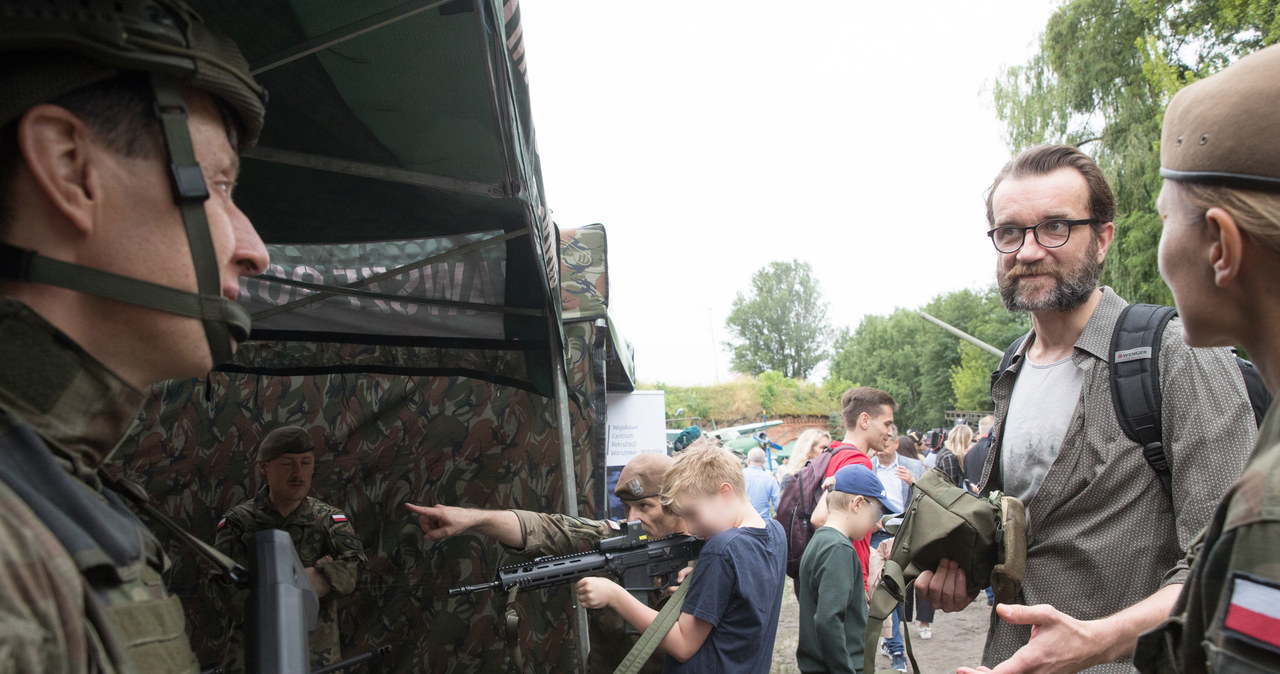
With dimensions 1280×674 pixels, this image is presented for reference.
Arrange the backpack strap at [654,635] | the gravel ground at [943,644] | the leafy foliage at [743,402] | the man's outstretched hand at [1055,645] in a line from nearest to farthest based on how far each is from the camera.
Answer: the man's outstretched hand at [1055,645] < the backpack strap at [654,635] < the gravel ground at [943,644] < the leafy foliage at [743,402]

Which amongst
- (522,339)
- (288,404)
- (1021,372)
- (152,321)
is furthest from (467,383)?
(152,321)

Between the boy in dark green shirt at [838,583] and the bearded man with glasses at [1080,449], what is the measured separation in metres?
1.61

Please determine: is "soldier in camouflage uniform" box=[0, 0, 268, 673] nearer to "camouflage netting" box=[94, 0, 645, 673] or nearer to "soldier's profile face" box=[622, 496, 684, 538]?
"camouflage netting" box=[94, 0, 645, 673]

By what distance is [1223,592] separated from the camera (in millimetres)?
892

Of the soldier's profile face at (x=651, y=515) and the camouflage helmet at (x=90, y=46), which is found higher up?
the camouflage helmet at (x=90, y=46)

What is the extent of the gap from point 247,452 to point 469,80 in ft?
9.72

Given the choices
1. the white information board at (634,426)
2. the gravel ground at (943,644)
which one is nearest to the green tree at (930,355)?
the gravel ground at (943,644)

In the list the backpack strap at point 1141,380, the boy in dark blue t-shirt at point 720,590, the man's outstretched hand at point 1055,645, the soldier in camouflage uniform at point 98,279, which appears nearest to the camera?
the soldier in camouflage uniform at point 98,279

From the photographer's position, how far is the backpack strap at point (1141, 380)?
185cm

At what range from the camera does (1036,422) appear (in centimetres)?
214

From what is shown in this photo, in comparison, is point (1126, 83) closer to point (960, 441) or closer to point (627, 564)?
point (960, 441)

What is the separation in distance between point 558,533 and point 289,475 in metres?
1.46

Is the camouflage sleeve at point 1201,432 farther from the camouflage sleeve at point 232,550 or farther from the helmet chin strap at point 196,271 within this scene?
the camouflage sleeve at point 232,550

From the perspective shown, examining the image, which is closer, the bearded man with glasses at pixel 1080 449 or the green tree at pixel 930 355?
the bearded man with glasses at pixel 1080 449
